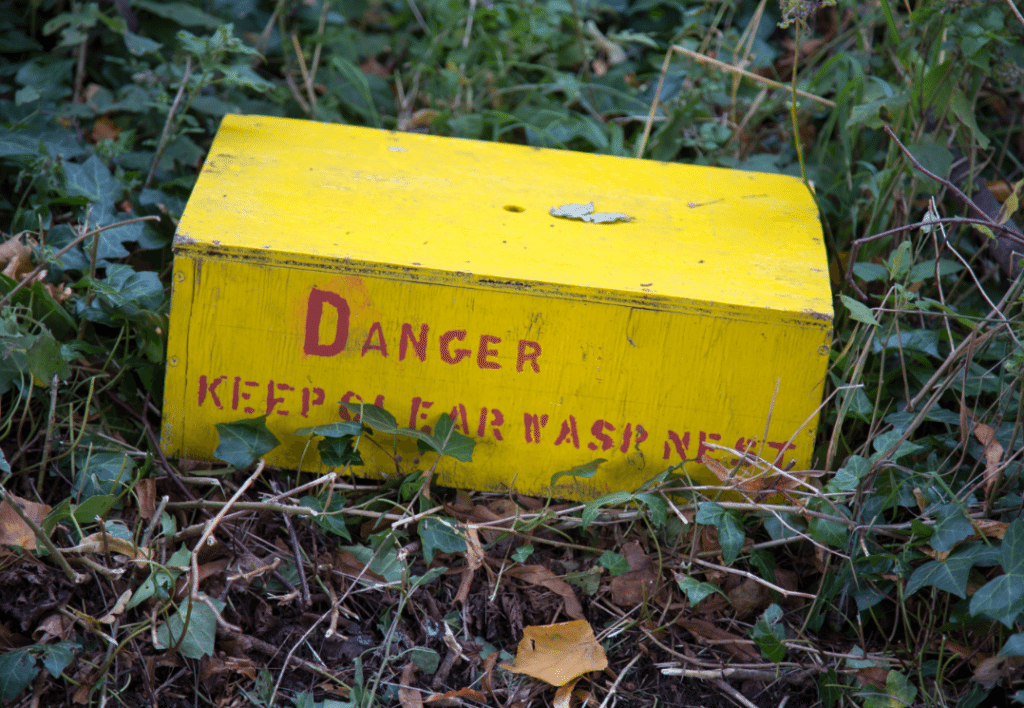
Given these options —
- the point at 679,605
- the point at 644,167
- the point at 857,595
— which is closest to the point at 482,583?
the point at 679,605

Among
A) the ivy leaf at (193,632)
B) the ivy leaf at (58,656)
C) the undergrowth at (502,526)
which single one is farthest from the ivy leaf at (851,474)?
the ivy leaf at (58,656)

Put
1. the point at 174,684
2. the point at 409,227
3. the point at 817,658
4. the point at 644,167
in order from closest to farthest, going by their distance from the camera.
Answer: the point at 174,684 → the point at 817,658 → the point at 409,227 → the point at 644,167

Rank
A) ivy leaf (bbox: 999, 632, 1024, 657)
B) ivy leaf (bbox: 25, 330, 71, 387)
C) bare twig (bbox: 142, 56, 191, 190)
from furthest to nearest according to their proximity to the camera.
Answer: bare twig (bbox: 142, 56, 191, 190)
ivy leaf (bbox: 25, 330, 71, 387)
ivy leaf (bbox: 999, 632, 1024, 657)

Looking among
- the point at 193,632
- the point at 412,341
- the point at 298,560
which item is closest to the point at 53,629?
the point at 193,632

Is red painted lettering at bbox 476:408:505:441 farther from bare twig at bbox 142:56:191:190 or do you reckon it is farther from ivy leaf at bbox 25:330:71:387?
bare twig at bbox 142:56:191:190

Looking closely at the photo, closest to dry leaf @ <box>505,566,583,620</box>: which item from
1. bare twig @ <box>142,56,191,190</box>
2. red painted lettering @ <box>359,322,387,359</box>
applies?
red painted lettering @ <box>359,322,387,359</box>

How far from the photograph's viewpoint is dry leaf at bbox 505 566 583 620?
5.04 feet

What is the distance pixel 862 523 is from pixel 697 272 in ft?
1.76

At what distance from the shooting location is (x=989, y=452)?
4.78 feet

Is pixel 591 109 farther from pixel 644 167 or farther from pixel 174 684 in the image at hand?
pixel 174 684

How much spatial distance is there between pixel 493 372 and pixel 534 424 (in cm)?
13

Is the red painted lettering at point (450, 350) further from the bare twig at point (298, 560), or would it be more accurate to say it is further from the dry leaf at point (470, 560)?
the bare twig at point (298, 560)

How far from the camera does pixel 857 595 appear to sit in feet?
4.87

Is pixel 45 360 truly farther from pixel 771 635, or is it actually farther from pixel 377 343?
pixel 771 635
